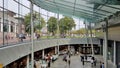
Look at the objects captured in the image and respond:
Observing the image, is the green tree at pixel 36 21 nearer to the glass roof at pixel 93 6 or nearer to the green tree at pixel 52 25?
the green tree at pixel 52 25

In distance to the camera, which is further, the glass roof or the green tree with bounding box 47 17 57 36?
the green tree with bounding box 47 17 57 36

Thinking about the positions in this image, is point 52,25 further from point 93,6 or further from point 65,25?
point 93,6

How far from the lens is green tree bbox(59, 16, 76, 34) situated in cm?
6806

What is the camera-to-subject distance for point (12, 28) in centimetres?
2353

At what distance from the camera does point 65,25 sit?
232 feet

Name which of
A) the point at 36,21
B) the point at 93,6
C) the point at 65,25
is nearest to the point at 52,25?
the point at 65,25

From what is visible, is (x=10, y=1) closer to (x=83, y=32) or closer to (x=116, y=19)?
(x=116, y=19)

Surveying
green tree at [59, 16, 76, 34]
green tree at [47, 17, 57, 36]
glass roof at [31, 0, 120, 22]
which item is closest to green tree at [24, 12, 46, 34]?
green tree at [47, 17, 57, 36]

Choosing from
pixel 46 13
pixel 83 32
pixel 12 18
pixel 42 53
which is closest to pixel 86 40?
pixel 83 32

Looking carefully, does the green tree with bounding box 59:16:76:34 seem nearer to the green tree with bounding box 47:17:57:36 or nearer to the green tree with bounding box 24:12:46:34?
the green tree with bounding box 47:17:57:36

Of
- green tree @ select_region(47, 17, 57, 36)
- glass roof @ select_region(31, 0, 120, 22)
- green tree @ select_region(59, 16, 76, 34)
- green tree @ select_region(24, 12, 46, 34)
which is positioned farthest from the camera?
green tree @ select_region(59, 16, 76, 34)

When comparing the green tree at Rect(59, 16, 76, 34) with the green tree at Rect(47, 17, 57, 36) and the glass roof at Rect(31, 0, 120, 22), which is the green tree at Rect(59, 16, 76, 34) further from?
the glass roof at Rect(31, 0, 120, 22)

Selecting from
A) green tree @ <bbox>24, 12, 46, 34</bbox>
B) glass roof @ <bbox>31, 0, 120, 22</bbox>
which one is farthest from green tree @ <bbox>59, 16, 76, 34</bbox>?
glass roof @ <bbox>31, 0, 120, 22</bbox>

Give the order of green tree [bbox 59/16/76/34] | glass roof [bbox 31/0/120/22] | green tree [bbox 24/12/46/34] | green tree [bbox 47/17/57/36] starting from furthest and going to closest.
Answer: green tree [bbox 59/16/76/34], green tree [bbox 47/17/57/36], green tree [bbox 24/12/46/34], glass roof [bbox 31/0/120/22]
